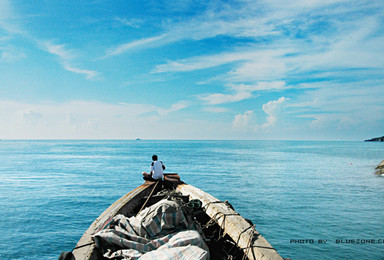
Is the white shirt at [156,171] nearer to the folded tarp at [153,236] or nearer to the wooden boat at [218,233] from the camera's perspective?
the wooden boat at [218,233]

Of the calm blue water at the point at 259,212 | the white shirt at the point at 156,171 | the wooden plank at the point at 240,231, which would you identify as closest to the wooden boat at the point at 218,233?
the wooden plank at the point at 240,231

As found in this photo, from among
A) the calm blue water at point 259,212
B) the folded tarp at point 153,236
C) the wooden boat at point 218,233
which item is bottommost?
the calm blue water at point 259,212

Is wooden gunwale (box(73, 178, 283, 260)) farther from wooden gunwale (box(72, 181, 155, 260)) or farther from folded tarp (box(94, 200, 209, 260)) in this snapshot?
folded tarp (box(94, 200, 209, 260))

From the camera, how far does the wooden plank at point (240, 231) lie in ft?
15.2

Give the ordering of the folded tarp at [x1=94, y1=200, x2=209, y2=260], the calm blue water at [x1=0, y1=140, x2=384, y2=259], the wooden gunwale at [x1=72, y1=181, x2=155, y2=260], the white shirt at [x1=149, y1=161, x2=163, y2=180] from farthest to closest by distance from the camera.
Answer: the white shirt at [x1=149, y1=161, x2=163, y2=180], the calm blue water at [x1=0, y1=140, x2=384, y2=259], the wooden gunwale at [x1=72, y1=181, x2=155, y2=260], the folded tarp at [x1=94, y1=200, x2=209, y2=260]

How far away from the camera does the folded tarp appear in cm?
420

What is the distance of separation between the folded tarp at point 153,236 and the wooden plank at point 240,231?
1.01 m

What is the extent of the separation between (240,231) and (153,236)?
1.94m

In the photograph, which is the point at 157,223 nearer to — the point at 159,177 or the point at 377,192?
the point at 159,177

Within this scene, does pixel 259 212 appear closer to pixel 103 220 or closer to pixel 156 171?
pixel 156 171

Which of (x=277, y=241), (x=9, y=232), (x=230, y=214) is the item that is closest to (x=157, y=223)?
(x=230, y=214)

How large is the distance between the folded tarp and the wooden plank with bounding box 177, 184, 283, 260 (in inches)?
40.0

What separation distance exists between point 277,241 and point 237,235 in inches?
272

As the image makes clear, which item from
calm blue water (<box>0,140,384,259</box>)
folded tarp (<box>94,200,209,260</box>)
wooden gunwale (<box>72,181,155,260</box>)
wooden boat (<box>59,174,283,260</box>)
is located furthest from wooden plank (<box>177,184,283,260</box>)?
calm blue water (<box>0,140,384,259</box>)
